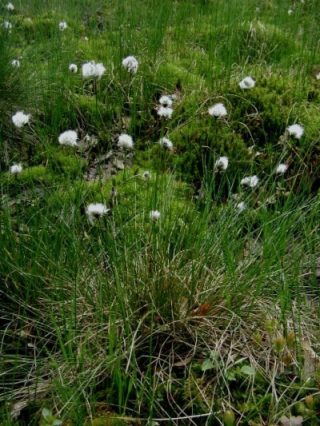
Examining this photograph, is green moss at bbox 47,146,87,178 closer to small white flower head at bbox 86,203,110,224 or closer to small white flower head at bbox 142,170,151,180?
small white flower head at bbox 142,170,151,180

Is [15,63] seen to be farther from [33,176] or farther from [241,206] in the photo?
[241,206]

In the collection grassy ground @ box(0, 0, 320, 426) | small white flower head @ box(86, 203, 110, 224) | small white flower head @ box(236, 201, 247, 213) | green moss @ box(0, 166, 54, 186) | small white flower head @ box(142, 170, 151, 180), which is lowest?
green moss @ box(0, 166, 54, 186)

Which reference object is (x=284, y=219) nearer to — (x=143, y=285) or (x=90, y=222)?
(x=143, y=285)

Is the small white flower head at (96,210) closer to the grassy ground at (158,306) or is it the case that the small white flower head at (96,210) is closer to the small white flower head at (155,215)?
the grassy ground at (158,306)

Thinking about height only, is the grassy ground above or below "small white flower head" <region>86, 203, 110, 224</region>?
below

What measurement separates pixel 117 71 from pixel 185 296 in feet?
8.15

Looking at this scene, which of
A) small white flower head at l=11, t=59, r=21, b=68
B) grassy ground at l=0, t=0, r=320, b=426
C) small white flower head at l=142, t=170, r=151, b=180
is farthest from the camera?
small white flower head at l=11, t=59, r=21, b=68

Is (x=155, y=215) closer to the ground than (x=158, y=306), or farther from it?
farther from it

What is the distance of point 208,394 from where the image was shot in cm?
197

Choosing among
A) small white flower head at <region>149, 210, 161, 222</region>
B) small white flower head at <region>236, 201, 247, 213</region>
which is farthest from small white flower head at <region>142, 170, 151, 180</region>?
small white flower head at <region>236, 201, 247, 213</region>

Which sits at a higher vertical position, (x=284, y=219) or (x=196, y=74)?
(x=284, y=219)

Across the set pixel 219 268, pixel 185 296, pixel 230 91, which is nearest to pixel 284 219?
pixel 219 268

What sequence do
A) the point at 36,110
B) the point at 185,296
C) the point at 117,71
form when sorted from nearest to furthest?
the point at 185,296 → the point at 36,110 → the point at 117,71

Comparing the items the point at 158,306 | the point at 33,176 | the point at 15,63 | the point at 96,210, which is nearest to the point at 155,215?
the point at 96,210
